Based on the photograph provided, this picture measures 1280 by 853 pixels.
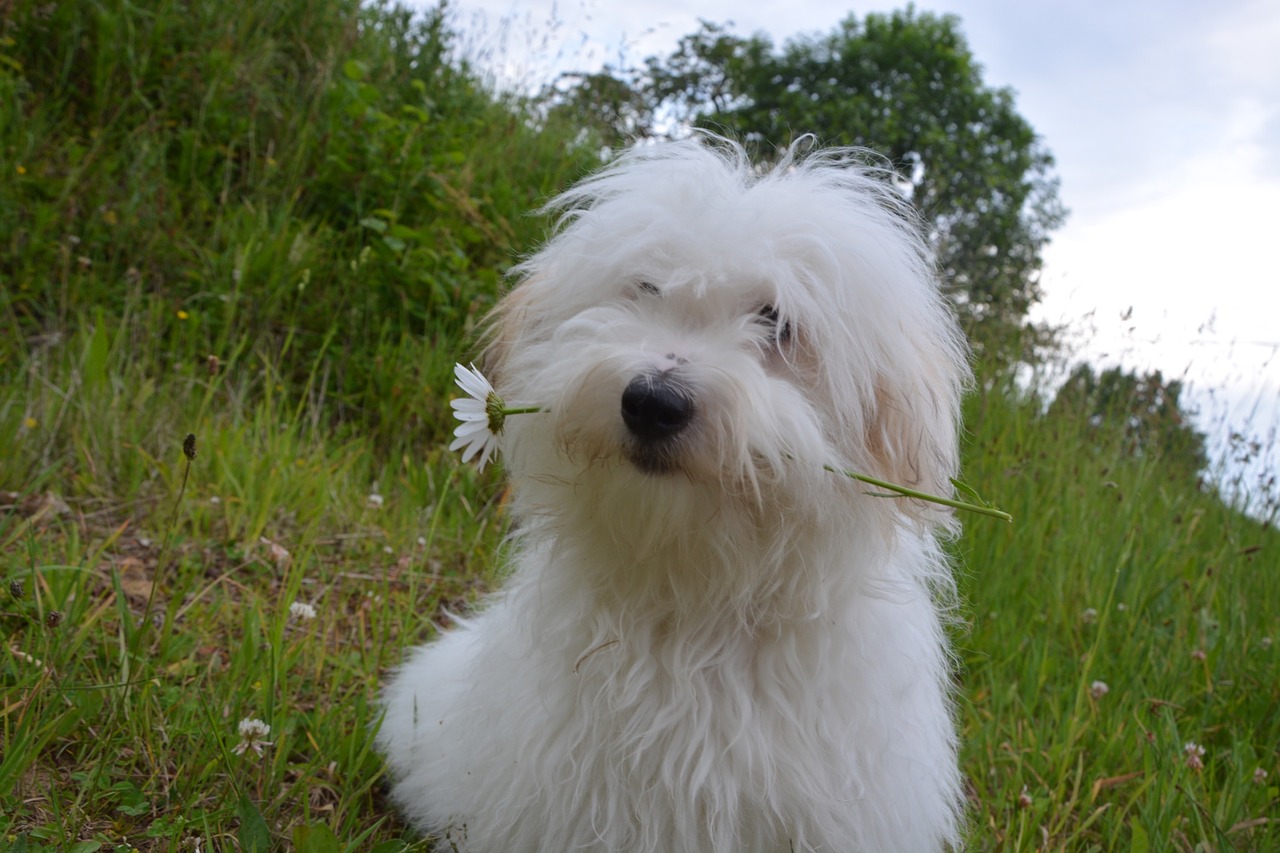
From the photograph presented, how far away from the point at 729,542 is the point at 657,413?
12.3 inches

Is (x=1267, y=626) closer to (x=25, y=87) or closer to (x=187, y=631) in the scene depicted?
(x=187, y=631)

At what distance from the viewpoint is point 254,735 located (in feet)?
6.63

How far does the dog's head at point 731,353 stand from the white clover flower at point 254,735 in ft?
2.69

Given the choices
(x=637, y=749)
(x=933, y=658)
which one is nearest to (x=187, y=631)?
(x=637, y=749)

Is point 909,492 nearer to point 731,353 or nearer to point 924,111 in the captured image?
point 731,353

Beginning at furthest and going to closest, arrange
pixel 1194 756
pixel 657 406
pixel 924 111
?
pixel 924 111 < pixel 1194 756 < pixel 657 406

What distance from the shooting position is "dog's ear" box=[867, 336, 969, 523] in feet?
5.82

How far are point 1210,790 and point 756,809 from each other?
1.58 meters

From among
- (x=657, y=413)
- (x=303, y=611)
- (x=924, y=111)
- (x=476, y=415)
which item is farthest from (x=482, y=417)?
(x=924, y=111)

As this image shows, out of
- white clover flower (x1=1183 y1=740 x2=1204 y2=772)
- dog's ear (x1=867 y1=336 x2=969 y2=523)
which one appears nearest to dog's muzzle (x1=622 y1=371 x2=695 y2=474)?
dog's ear (x1=867 y1=336 x2=969 y2=523)

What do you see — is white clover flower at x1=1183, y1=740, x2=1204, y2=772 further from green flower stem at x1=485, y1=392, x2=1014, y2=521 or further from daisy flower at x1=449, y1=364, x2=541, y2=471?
daisy flower at x1=449, y1=364, x2=541, y2=471

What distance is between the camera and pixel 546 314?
1964mm

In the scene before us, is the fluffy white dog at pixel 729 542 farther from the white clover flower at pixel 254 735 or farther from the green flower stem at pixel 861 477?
the white clover flower at pixel 254 735

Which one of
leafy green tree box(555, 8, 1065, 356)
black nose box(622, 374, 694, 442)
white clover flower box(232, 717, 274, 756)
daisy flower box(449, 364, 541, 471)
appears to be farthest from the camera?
leafy green tree box(555, 8, 1065, 356)
